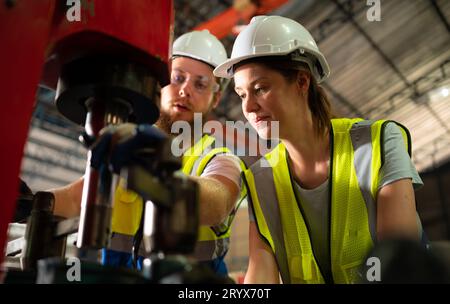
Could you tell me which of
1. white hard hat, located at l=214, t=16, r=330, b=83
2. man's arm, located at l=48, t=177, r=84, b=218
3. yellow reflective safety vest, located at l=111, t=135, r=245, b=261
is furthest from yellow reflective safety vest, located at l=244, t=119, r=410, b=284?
man's arm, located at l=48, t=177, r=84, b=218

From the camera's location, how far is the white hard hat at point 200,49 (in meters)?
2.37

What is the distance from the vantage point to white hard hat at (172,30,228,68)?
2.37 meters

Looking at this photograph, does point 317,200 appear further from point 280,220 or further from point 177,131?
point 177,131

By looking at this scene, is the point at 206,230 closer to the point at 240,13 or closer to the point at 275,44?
the point at 275,44

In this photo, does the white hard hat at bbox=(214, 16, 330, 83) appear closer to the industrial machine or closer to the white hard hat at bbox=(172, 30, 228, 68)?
the white hard hat at bbox=(172, 30, 228, 68)

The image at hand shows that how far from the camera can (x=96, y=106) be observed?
0.96 m

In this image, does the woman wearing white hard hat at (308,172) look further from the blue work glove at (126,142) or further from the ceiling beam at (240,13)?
the ceiling beam at (240,13)

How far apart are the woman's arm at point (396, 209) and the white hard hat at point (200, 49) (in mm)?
1214

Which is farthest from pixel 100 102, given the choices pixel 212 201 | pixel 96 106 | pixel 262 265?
pixel 262 265

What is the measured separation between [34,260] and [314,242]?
1.03 metres

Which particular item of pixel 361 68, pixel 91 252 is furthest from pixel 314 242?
pixel 361 68

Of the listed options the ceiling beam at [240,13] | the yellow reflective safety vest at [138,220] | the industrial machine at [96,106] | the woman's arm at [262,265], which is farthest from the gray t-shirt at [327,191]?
the ceiling beam at [240,13]

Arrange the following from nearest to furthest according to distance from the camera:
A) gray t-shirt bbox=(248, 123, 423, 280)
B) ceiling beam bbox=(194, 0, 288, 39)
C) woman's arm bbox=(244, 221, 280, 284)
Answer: gray t-shirt bbox=(248, 123, 423, 280)
woman's arm bbox=(244, 221, 280, 284)
ceiling beam bbox=(194, 0, 288, 39)

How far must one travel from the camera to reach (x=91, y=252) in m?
0.88
